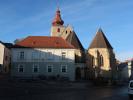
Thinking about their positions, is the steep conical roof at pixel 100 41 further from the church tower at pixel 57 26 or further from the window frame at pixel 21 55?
the window frame at pixel 21 55

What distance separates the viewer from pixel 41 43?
193ft

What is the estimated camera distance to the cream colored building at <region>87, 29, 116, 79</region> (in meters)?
67.0

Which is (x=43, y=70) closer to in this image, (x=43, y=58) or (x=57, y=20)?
(x=43, y=58)

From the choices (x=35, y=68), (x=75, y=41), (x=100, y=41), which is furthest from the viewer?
(x=75, y=41)

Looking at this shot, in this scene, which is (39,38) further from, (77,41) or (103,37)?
(103,37)

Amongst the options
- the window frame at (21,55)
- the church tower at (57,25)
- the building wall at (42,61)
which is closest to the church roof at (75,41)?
the building wall at (42,61)

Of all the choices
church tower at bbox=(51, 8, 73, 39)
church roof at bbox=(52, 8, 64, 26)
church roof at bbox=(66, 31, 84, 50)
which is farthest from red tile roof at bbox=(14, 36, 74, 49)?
church roof at bbox=(52, 8, 64, 26)

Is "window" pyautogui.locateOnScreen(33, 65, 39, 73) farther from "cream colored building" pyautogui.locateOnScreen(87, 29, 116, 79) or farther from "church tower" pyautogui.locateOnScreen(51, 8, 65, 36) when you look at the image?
"church tower" pyautogui.locateOnScreen(51, 8, 65, 36)

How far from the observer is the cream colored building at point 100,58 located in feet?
220

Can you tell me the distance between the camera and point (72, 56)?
57.8 meters

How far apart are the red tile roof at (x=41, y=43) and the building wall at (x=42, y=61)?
0.96m

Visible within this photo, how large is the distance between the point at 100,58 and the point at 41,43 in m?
17.7

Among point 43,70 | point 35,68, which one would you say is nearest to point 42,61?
point 43,70

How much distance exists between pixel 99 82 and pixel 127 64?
142 feet
